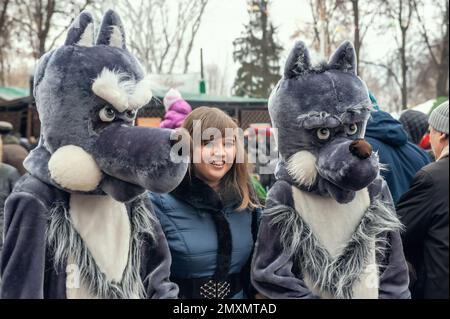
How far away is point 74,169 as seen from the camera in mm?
1896

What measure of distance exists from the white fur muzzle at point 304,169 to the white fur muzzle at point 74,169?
882 millimetres

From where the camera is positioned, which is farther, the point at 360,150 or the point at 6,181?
the point at 6,181

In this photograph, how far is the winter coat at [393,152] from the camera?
312 centimetres

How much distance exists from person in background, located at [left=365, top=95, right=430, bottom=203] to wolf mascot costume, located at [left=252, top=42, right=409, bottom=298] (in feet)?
2.48

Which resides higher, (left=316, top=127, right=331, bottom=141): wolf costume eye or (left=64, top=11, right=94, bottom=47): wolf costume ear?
(left=64, top=11, right=94, bottom=47): wolf costume ear

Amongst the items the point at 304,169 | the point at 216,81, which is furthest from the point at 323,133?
the point at 216,81

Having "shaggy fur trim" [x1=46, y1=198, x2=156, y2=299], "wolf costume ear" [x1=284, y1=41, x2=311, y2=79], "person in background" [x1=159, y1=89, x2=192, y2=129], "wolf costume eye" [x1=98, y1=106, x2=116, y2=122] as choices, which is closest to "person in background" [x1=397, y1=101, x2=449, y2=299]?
"wolf costume ear" [x1=284, y1=41, x2=311, y2=79]

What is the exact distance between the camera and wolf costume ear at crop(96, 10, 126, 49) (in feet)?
7.00

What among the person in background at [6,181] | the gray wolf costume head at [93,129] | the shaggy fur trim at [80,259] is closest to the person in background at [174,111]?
the person in background at [6,181]

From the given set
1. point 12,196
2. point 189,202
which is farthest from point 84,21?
point 189,202

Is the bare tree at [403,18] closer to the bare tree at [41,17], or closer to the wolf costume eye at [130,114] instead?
the bare tree at [41,17]

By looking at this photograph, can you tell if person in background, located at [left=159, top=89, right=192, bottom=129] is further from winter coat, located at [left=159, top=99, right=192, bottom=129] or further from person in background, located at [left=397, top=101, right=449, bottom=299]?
person in background, located at [left=397, top=101, right=449, bottom=299]

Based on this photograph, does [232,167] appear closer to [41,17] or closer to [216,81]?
[41,17]

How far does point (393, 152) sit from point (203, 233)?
144 centimetres
